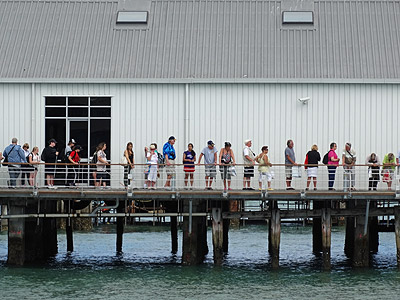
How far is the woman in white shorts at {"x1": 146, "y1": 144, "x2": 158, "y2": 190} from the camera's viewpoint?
1350 inches

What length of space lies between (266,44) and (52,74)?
23.9 ft

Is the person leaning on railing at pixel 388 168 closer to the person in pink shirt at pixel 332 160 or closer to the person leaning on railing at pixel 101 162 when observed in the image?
the person in pink shirt at pixel 332 160

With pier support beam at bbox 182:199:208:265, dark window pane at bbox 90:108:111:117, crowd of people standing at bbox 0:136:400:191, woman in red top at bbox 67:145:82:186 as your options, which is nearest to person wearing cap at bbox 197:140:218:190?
crowd of people standing at bbox 0:136:400:191

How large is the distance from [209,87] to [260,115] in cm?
190

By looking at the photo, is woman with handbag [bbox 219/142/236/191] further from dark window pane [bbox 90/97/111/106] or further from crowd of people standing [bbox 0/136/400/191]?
dark window pane [bbox 90/97/111/106]

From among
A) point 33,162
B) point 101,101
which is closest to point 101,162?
point 33,162

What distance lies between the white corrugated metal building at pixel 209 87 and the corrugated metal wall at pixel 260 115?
0.03 m

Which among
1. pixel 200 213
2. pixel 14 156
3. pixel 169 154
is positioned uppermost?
pixel 169 154

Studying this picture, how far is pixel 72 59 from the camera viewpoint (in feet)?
127

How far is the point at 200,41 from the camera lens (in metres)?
39.3

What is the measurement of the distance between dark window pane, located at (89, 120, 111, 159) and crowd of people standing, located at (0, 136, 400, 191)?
1.16 m

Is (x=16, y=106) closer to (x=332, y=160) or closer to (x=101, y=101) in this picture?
(x=101, y=101)

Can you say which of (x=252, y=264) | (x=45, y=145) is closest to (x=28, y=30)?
(x=45, y=145)

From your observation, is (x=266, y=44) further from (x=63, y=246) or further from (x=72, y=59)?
(x=63, y=246)
